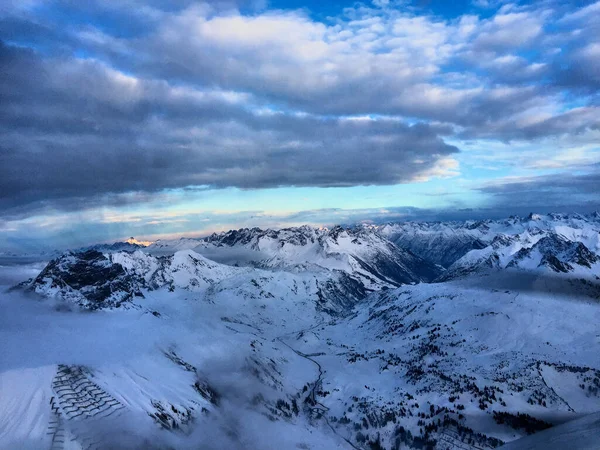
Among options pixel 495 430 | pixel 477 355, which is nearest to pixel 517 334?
pixel 477 355

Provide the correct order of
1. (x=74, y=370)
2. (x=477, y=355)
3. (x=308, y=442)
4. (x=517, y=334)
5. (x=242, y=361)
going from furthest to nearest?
(x=517, y=334), (x=477, y=355), (x=242, y=361), (x=308, y=442), (x=74, y=370)

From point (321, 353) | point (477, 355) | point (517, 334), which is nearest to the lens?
point (477, 355)

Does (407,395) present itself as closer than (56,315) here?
Yes

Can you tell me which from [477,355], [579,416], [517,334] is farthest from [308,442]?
[517,334]

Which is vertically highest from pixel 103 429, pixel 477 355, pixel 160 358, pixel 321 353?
pixel 103 429

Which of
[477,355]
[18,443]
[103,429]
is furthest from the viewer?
[477,355]

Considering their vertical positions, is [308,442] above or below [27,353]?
below

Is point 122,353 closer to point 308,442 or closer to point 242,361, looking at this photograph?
point 242,361

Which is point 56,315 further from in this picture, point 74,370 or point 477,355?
point 477,355

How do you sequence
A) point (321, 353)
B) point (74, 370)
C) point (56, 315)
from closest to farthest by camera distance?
point (74, 370), point (56, 315), point (321, 353)
